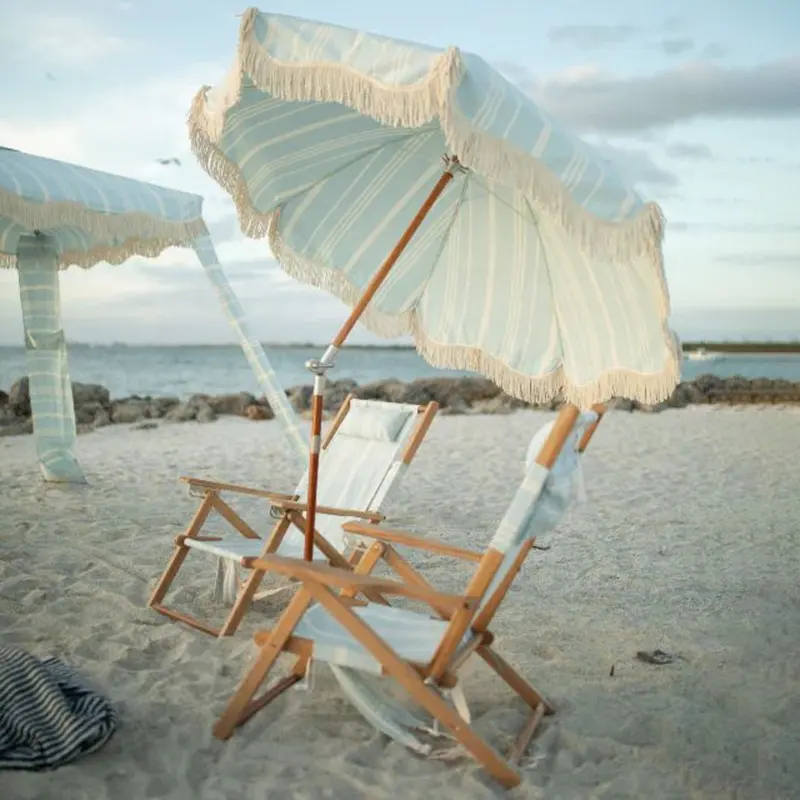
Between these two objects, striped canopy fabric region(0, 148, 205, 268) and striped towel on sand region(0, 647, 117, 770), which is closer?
striped towel on sand region(0, 647, 117, 770)

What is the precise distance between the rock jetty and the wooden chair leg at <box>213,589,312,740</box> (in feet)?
29.7

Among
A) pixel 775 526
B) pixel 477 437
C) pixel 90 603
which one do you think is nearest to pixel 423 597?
pixel 90 603

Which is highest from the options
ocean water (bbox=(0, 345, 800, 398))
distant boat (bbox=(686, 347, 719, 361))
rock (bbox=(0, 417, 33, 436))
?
rock (bbox=(0, 417, 33, 436))

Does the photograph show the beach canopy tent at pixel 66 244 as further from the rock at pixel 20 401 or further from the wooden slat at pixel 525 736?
the rock at pixel 20 401

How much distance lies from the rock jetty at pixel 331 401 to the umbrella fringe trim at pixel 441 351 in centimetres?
819

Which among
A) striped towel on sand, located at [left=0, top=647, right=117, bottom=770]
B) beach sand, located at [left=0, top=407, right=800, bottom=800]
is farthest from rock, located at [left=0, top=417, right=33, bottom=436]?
striped towel on sand, located at [left=0, top=647, right=117, bottom=770]

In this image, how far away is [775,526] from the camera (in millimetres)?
5773

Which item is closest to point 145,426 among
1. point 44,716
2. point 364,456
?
point 364,456

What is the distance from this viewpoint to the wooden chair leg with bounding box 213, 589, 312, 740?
2.48m

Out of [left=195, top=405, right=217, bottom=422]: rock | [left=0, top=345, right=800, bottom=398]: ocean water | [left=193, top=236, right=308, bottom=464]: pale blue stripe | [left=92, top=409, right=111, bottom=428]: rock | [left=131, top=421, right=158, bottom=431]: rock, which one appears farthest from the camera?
[left=0, top=345, right=800, bottom=398]: ocean water

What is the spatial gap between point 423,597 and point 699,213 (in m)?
7.78

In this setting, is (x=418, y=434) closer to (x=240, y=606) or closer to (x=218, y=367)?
(x=240, y=606)

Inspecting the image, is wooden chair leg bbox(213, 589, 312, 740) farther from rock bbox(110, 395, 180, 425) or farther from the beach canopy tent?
rock bbox(110, 395, 180, 425)

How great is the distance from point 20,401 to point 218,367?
20503mm
